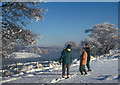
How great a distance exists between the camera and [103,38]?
44.8m

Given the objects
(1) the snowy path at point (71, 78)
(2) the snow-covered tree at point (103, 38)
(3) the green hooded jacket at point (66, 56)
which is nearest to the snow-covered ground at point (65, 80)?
(1) the snowy path at point (71, 78)

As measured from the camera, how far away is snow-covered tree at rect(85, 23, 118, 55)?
43875 millimetres

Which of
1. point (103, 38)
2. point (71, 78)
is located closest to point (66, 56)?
point (71, 78)

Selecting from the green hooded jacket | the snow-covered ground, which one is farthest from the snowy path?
the green hooded jacket

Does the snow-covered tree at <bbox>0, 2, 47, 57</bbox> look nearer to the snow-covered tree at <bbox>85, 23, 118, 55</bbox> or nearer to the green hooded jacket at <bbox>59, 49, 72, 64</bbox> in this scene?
the green hooded jacket at <bbox>59, 49, 72, 64</bbox>

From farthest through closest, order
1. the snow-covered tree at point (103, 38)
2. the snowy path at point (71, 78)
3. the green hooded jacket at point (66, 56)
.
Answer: the snow-covered tree at point (103, 38) < the green hooded jacket at point (66, 56) < the snowy path at point (71, 78)

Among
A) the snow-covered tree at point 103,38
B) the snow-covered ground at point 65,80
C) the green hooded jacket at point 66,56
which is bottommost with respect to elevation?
the snow-covered ground at point 65,80

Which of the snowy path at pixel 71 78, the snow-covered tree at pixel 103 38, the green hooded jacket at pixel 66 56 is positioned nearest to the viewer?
the snowy path at pixel 71 78

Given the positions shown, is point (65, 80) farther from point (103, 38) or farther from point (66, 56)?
point (103, 38)

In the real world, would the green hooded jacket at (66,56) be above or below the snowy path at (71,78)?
above

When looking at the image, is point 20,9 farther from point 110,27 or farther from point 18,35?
point 110,27

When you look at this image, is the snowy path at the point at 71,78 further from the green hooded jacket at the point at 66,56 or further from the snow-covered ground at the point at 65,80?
the green hooded jacket at the point at 66,56

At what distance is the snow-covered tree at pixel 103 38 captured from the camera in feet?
144

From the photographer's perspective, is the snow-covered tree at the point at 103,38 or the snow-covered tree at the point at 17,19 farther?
the snow-covered tree at the point at 103,38
